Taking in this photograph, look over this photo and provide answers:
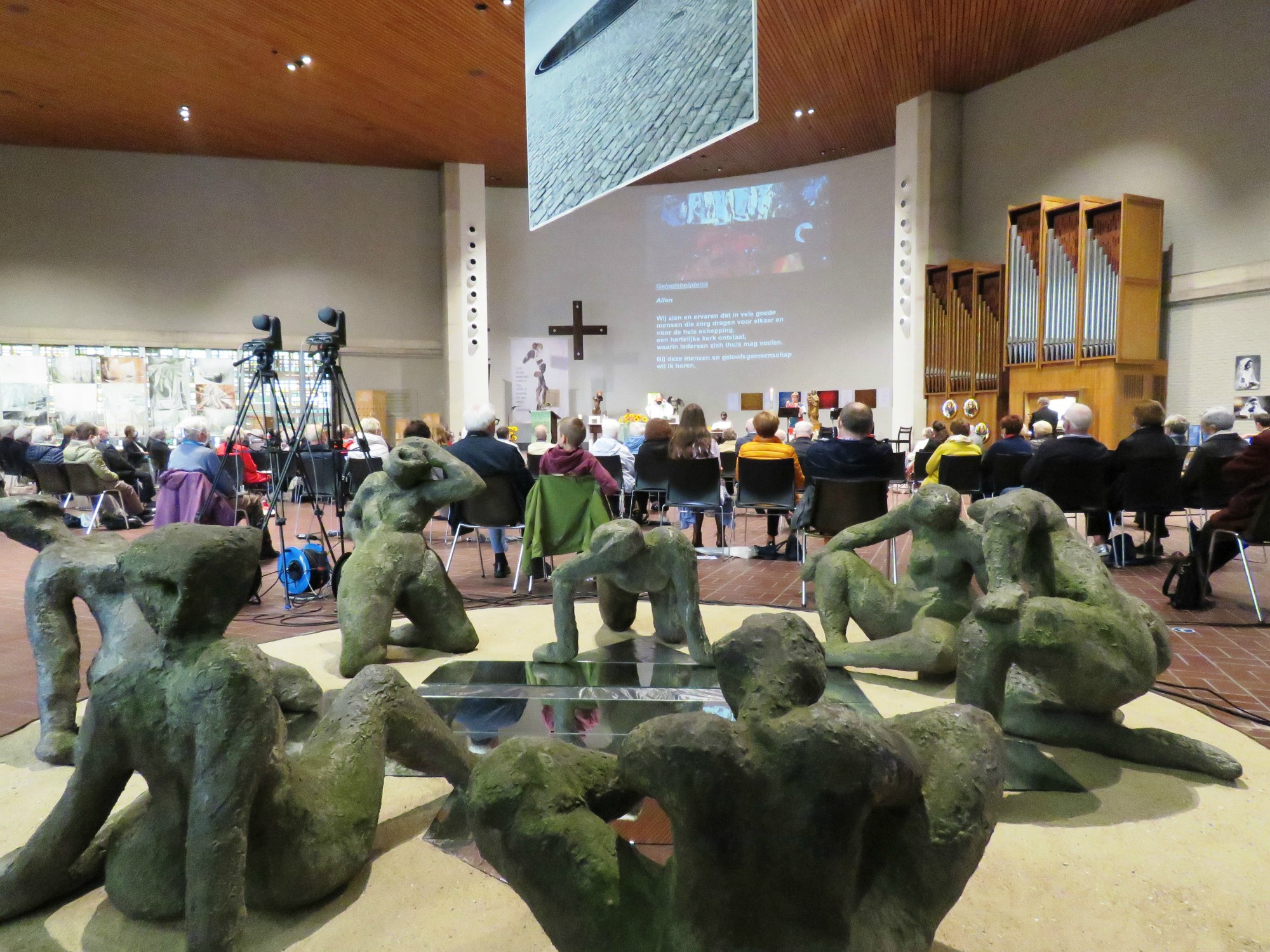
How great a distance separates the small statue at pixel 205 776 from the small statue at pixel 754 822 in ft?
1.66

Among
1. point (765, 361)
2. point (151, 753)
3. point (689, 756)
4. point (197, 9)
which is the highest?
point (197, 9)

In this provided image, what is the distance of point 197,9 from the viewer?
9.13 m

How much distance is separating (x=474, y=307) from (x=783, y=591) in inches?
432

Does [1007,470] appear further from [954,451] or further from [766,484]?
[766,484]

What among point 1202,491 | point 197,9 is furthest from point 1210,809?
point 197,9

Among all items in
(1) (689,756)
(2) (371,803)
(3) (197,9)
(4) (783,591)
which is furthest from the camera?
(3) (197,9)

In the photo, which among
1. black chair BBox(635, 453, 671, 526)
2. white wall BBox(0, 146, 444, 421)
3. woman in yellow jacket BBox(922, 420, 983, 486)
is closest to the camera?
black chair BBox(635, 453, 671, 526)

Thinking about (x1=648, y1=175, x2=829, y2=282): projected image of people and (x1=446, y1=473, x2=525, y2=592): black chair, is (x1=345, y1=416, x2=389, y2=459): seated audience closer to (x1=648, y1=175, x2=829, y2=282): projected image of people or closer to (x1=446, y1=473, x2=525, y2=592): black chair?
(x1=446, y1=473, x2=525, y2=592): black chair

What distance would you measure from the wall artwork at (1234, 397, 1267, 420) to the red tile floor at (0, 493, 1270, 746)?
11.9ft

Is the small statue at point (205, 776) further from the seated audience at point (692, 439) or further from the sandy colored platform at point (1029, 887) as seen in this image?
the seated audience at point (692, 439)

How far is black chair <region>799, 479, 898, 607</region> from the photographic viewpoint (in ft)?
14.5

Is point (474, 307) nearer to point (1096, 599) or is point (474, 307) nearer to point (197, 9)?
point (197, 9)

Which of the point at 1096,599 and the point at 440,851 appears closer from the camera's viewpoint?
the point at 440,851

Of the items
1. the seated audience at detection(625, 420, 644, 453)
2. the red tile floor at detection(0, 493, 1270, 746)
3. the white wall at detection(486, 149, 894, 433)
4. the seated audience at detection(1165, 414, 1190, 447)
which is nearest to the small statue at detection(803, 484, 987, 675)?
the red tile floor at detection(0, 493, 1270, 746)
